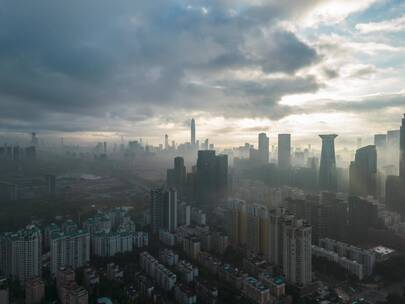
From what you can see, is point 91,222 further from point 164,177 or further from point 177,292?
point 164,177

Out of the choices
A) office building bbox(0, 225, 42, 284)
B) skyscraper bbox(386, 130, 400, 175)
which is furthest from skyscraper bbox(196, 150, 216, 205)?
skyscraper bbox(386, 130, 400, 175)

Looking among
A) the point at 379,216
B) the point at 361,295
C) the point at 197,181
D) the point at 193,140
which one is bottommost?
the point at 361,295

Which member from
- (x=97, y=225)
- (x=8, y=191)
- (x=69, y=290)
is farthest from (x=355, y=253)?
(x=8, y=191)

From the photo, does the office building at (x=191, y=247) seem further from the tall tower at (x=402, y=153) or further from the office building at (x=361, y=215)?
the tall tower at (x=402, y=153)

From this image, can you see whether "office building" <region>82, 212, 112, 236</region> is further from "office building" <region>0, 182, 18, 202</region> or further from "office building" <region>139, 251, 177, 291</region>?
"office building" <region>0, 182, 18, 202</region>

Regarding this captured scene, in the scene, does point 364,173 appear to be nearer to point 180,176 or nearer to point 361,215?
point 361,215

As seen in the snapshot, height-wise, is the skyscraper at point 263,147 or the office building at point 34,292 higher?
the skyscraper at point 263,147

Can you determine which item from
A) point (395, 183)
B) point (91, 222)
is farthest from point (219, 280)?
point (395, 183)

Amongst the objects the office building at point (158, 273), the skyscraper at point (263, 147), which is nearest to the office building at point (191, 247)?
the office building at point (158, 273)
